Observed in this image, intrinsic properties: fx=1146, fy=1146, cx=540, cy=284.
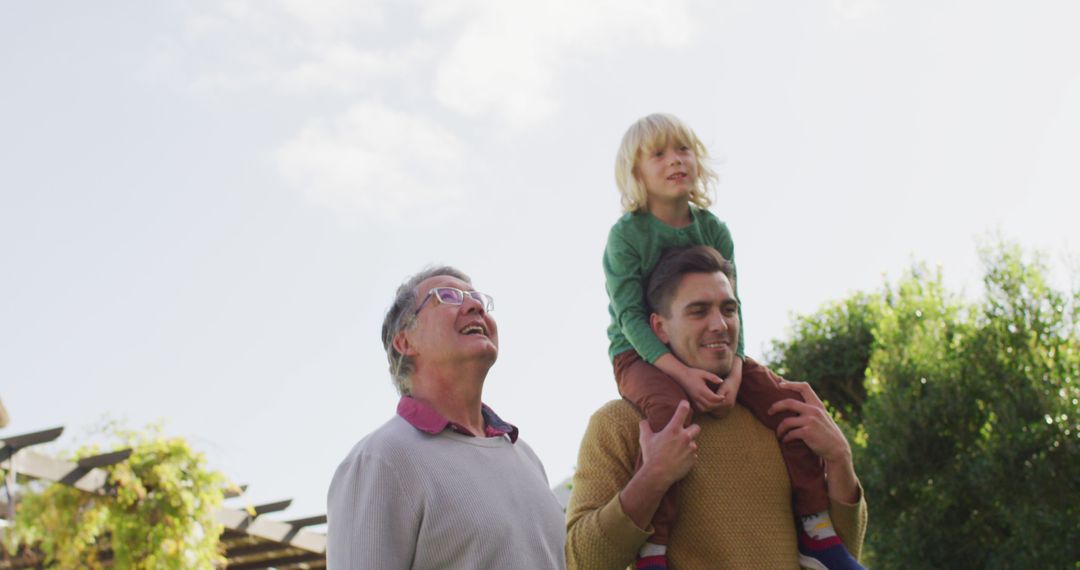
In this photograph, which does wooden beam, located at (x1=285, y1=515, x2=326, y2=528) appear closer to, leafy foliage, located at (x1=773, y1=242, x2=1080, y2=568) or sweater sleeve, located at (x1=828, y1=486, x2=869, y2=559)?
leafy foliage, located at (x1=773, y1=242, x2=1080, y2=568)

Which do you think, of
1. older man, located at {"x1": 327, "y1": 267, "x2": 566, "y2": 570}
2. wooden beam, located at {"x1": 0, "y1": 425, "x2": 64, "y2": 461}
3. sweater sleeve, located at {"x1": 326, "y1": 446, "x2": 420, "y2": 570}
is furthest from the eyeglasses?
wooden beam, located at {"x1": 0, "y1": 425, "x2": 64, "y2": 461}

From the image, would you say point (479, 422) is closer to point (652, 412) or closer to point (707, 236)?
point (652, 412)

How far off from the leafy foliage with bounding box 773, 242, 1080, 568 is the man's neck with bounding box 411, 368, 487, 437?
949 cm

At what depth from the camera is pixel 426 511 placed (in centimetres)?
279

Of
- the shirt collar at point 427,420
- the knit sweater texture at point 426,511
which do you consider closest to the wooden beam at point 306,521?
the shirt collar at point 427,420

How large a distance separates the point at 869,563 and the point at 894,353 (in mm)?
2351

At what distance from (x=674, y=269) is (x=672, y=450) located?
624 millimetres

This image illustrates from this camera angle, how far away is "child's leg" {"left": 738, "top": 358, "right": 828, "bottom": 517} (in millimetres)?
3074

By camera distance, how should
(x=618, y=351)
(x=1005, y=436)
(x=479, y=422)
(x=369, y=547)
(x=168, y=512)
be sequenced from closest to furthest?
(x=369, y=547) < (x=479, y=422) < (x=618, y=351) < (x=168, y=512) < (x=1005, y=436)

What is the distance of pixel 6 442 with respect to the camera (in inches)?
Answer: 330

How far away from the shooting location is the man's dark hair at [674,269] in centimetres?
327

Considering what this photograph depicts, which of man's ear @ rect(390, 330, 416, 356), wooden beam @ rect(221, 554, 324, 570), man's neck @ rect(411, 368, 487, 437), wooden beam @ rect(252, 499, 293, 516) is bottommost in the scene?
wooden beam @ rect(221, 554, 324, 570)

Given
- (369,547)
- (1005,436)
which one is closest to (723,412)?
(369,547)

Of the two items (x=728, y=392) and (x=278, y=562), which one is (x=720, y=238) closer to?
(x=728, y=392)
